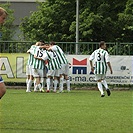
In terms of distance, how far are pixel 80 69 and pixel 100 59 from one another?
5.52 meters

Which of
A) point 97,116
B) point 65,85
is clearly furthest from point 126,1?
point 97,116

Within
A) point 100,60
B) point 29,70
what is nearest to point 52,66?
point 29,70

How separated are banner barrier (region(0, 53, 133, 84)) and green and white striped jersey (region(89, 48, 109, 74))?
5439 millimetres

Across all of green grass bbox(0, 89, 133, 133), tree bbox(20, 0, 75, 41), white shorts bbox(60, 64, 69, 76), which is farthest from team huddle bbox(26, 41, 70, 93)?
tree bbox(20, 0, 75, 41)

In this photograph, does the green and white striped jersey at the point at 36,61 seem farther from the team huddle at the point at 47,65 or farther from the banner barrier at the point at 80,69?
the banner barrier at the point at 80,69

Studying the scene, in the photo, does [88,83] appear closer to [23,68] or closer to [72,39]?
[23,68]

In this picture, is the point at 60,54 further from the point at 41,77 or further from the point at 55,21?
the point at 55,21

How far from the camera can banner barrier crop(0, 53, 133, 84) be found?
A: 31797 mm

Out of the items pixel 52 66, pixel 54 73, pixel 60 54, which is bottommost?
pixel 54 73

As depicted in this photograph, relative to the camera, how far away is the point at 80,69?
31.8 meters

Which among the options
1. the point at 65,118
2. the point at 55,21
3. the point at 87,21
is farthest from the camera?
the point at 55,21

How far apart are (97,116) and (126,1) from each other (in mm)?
32089

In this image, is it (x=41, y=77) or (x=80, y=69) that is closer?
(x=41, y=77)

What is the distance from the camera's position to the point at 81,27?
45.3 metres
